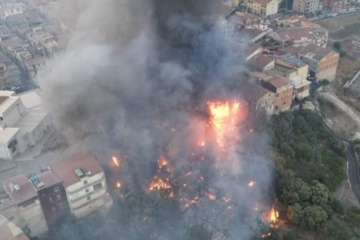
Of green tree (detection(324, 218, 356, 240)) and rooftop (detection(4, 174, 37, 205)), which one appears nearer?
rooftop (detection(4, 174, 37, 205))

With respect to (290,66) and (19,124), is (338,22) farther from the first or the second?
(19,124)

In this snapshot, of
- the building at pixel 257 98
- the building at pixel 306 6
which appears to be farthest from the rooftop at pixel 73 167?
the building at pixel 306 6

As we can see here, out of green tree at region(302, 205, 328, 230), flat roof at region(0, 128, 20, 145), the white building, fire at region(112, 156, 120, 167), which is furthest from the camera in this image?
the white building

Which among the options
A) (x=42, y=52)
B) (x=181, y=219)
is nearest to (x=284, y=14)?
(x=42, y=52)

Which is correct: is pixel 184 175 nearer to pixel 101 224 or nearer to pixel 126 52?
pixel 101 224

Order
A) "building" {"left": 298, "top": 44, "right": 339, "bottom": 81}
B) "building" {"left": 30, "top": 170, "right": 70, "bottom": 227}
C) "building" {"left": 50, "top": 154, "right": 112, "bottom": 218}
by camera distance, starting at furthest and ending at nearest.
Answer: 1. "building" {"left": 298, "top": 44, "right": 339, "bottom": 81}
2. "building" {"left": 50, "top": 154, "right": 112, "bottom": 218}
3. "building" {"left": 30, "top": 170, "right": 70, "bottom": 227}

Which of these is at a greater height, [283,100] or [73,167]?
[73,167]

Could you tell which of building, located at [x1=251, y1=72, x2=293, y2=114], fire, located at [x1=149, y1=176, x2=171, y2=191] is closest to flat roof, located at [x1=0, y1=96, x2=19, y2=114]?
fire, located at [x1=149, y1=176, x2=171, y2=191]

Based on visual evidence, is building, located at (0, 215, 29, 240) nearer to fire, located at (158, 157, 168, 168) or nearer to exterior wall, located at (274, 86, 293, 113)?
fire, located at (158, 157, 168, 168)

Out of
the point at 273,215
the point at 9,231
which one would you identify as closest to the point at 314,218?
the point at 273,215
